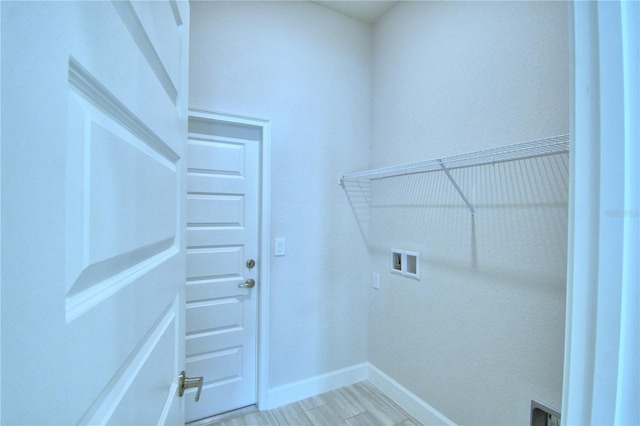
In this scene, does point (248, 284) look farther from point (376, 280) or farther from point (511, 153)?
point (511, 153)

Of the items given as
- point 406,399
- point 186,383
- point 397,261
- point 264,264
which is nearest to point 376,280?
point 397,261

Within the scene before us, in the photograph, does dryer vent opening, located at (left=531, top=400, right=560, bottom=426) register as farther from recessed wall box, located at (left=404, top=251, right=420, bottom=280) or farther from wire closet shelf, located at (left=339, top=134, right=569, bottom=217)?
wire closet shelf, located at (left=339, top=134, right=569, bottom=217)

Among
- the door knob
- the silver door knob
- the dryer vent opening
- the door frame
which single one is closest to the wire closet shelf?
the door frame

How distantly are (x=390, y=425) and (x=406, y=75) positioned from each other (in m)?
2.48

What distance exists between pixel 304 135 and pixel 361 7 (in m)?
1.14

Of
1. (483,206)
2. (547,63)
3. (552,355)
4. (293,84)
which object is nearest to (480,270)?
(483,206)

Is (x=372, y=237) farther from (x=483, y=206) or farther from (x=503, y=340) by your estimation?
(x=503, y=340)

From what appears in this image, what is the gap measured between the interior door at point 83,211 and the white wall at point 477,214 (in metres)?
1.60

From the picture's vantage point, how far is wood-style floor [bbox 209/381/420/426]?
189 cm

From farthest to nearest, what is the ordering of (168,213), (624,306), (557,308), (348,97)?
(348,97)
(557,308)
(168,213)
(624,306)

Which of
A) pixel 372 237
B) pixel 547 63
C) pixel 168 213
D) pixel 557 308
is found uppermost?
pixel 547 63

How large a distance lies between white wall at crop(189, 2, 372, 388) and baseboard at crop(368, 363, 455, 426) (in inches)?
7.6

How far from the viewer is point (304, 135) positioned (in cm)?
219

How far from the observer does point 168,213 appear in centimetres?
67
